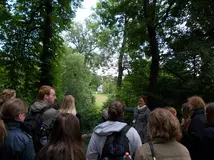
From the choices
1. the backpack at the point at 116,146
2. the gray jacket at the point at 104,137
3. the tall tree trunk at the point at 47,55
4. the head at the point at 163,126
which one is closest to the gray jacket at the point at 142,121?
the gray jacket at the point at 104,137

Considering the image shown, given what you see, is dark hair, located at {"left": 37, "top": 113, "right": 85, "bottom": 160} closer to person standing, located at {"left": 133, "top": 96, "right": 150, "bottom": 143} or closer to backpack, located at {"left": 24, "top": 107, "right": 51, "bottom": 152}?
backpack, located at {"left": 24, "top": 107, "right": 51, "bottom": 152}

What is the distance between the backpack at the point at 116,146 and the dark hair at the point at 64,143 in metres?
0.95

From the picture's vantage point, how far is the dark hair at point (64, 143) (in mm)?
2291

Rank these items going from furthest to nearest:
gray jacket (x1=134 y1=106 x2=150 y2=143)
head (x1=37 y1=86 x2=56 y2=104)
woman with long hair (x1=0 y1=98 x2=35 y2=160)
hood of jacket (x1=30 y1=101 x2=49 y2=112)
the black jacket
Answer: gray jacket (x1=134 y1=106 x2=150 y2=143) → head (x1=37 y1=86 x2=56 y2=104) → hood of jacket (x1=30 y1=101 x2=49 y2=112) → the black jacket → woman with long hair (x1=0 y1=98 x2=35 y2=160)

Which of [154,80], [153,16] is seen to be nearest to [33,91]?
[154,80]

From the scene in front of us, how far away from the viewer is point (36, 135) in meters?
4.08

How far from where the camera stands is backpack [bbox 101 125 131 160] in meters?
3.33

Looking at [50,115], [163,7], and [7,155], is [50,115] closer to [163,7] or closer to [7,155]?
[7,155]

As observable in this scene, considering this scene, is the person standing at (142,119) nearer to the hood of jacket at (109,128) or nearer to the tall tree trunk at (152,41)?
the hood of jacket at (109,128)

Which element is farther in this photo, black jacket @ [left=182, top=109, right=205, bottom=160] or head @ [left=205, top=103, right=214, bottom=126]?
black jacket @ [left=182, top=109, right=205, bottom=160]

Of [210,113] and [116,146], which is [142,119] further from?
[116,146]

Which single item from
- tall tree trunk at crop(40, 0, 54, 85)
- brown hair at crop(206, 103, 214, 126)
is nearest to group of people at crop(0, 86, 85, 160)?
brown hair at crop(206, 103, 214, 126)

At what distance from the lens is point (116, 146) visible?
132 inches

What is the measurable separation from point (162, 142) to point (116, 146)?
0.95 metres
